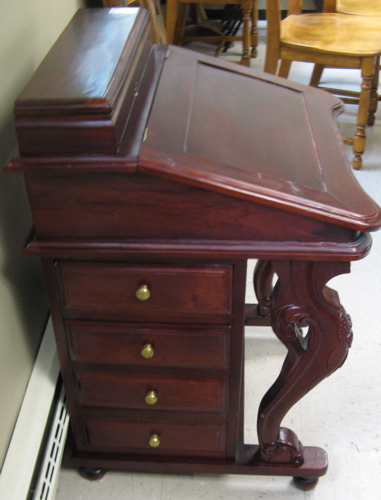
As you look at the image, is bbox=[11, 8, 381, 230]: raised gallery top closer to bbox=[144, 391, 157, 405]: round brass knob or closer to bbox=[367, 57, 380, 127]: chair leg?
bbox=[144, 391, 157, 405]: round brass knob

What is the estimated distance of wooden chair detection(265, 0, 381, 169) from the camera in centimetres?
226

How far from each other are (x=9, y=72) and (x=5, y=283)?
401 millimetres

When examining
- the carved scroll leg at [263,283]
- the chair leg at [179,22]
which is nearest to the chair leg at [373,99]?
the chair leg at [179,22]

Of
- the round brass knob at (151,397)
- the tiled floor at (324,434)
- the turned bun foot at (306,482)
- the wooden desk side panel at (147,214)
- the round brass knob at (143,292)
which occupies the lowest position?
the tiled floor at (324,434)

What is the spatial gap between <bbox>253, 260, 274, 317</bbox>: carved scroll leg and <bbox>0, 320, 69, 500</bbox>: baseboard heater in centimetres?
61

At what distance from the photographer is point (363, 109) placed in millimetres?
2387

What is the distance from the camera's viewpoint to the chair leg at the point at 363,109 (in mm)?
2266

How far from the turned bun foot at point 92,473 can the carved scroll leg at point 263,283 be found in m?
0.64

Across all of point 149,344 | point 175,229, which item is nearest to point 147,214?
point 175,229

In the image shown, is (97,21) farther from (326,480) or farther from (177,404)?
(326,480)

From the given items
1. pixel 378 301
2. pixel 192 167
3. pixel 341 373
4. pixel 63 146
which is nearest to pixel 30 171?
pixel 63 146

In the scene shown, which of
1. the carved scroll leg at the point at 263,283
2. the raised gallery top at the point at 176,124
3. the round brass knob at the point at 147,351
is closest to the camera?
the raised gallery top at the point at 176,124

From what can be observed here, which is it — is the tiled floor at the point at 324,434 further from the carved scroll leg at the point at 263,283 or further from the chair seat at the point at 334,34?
the chair seat at the point at 334,34

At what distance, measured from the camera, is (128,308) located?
1.02 meters
